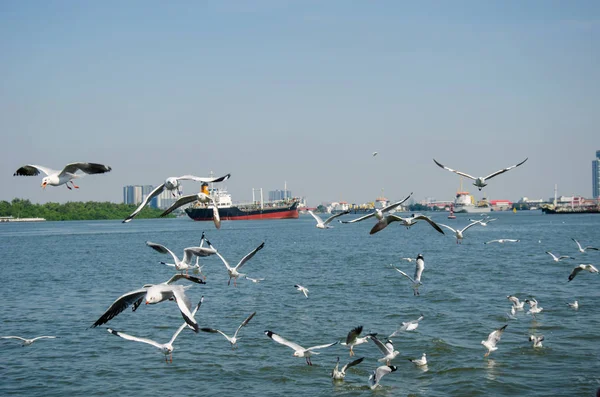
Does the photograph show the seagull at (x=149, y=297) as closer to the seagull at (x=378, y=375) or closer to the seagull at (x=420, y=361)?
the seagull at (x=378, y=375)

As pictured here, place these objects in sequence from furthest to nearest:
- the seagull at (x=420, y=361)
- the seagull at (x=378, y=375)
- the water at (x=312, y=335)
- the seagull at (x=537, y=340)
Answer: the seagull at (x=537, y=340) → the seagull at (x=420, y=361) → the water at (x=312, y=335) → the seagull at (x=378, y=375)

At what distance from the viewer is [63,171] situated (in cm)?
1188

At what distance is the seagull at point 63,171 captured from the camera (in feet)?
38.0

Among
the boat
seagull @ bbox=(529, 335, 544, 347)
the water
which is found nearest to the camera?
the water

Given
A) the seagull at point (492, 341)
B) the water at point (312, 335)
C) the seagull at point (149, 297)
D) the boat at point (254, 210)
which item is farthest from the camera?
the boat at point (254, 210)

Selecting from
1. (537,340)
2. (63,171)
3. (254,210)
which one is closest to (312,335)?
(537,340)

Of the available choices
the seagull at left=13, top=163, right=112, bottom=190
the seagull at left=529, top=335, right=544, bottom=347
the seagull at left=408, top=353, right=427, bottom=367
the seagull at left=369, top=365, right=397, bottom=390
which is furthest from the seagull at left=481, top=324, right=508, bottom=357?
the seagull at left=13, top=163, right=112, bottom=190

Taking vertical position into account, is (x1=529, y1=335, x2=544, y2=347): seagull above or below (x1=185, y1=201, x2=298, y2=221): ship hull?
below

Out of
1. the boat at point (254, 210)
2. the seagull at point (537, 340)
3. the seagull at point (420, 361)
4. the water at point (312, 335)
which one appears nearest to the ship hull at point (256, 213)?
the boat at point (254, 210)

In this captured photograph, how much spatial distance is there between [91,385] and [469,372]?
9191mm

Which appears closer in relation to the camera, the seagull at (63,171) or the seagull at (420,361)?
the seagull at (63,171)

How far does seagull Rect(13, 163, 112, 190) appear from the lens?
11594 mm

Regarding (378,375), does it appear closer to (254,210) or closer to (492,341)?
(492,341)

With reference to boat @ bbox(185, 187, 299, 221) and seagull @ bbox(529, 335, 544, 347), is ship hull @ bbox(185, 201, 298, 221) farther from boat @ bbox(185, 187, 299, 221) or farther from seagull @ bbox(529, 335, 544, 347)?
seagull @ bbox(529, 335, 544, 347)
